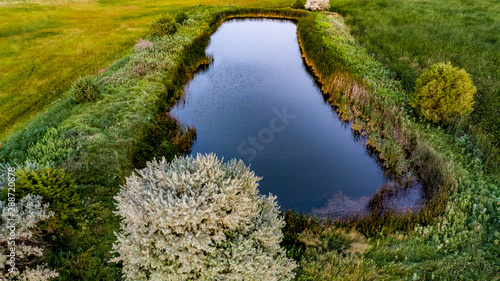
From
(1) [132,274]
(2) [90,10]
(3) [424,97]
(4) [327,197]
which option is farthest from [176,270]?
(2) [90,10]

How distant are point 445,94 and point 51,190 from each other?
11713 mm

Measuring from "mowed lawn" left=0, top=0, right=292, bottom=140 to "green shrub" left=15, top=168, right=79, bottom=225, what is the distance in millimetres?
4888

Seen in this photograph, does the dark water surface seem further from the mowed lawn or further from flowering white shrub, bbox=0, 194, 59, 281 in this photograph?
the mowed lawn

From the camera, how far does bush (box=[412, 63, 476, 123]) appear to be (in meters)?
9.63

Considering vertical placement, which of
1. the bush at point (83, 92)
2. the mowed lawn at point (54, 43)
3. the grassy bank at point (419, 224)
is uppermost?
the mowed lawn at point (54, 43)

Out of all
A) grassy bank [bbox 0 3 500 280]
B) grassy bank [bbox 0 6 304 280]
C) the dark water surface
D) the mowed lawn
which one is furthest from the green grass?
the mowed lawn

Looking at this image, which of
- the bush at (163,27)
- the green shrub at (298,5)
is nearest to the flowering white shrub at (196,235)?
the bush at (163,27)

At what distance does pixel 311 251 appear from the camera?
5609 mm

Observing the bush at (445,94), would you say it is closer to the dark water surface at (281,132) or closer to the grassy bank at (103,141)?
the dark water surface at (281,132)

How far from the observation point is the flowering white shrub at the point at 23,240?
14.1 ft

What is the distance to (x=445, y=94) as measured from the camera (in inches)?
383

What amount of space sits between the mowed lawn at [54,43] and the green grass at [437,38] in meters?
15.6

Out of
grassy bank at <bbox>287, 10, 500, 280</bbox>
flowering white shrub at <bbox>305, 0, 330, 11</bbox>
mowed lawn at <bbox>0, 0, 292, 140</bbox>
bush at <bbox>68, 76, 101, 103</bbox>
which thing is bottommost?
grassy bank at <bbox>287, 10, 500, 280</bbox>

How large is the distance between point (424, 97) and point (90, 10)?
28540 mm
